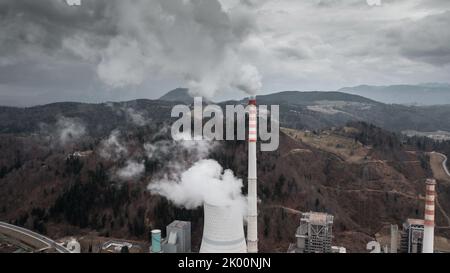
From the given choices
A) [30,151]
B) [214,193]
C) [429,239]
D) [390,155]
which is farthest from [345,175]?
[30,151]

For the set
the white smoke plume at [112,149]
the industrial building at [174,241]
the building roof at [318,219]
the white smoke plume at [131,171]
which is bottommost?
the industrial building at [174,241]

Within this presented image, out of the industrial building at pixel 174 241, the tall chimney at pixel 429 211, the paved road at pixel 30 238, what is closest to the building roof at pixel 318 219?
the tall chimney at pixel 429 211

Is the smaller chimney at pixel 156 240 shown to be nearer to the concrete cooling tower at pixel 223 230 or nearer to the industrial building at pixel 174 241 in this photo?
the industrial building at pixel 174 241

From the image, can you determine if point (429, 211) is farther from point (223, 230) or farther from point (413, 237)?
point (223, 230)

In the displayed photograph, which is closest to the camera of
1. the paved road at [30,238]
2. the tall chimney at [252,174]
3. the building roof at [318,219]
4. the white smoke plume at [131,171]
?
the tall chimney at [252,174]

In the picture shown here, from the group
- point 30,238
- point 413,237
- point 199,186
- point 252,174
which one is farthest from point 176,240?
point 413,237

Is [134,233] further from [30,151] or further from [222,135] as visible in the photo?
[30,151]
